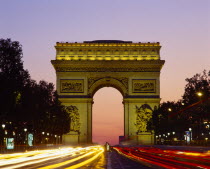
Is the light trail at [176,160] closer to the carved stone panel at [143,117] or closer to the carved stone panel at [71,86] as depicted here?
the carved stone panel at [143,117]

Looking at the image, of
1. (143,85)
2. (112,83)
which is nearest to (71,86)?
(112,83)

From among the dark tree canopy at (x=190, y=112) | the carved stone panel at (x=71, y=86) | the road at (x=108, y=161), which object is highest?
the carved stone panel at (x=71, y=86)

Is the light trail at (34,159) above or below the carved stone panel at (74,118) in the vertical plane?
below

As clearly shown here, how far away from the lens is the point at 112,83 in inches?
4382

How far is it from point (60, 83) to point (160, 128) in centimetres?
2346

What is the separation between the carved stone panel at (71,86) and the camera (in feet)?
359

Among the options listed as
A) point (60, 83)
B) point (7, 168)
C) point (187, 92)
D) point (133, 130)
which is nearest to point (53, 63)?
point (60, 83)

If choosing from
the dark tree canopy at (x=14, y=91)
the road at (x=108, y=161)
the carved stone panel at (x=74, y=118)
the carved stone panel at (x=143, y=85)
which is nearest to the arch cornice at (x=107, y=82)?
the carved stone panel at (x=143, y=85)

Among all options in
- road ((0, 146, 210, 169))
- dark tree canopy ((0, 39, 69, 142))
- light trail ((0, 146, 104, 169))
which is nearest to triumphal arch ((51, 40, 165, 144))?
dark tree canopy ((0, 39, 69, 142))

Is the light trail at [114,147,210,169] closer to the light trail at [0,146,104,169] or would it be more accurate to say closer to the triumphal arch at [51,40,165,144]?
the light trail at [0,146,104,169]

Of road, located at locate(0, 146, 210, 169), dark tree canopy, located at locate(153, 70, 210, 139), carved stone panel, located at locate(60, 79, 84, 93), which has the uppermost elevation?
carved stone panel, located at locate(60, 79, 84, 93)

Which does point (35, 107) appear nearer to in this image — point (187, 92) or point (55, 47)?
point (187, 92)

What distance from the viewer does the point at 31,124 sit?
82.4 meters

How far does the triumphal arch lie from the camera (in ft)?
357
